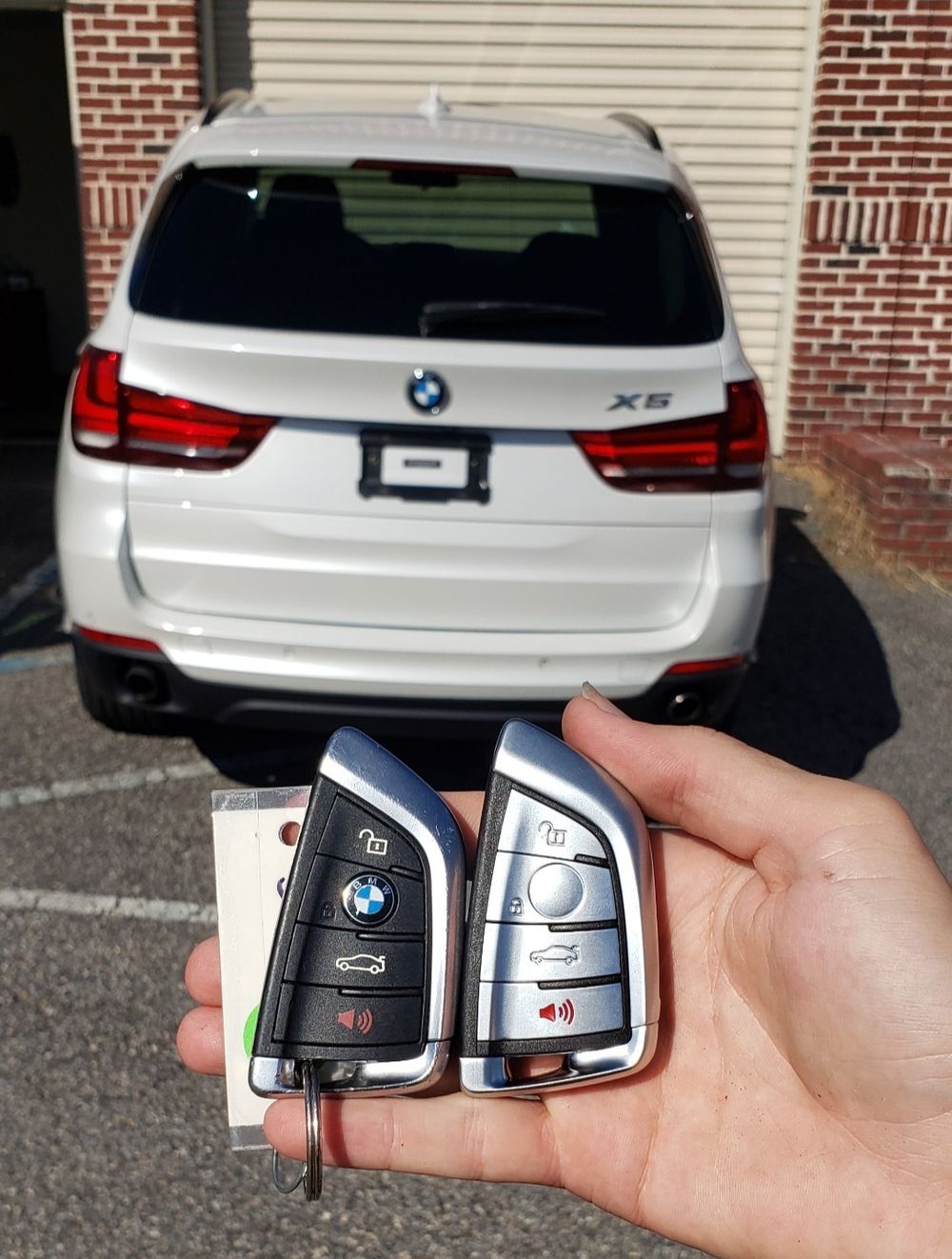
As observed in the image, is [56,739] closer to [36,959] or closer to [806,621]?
[36,959]

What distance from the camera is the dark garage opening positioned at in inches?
415

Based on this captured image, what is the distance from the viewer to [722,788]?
5.15 ft

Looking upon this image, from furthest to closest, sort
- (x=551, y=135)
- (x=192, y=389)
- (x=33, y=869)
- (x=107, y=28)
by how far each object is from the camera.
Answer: (x=107, y=28)
(x=551, y=135)
(x=33, y=869)
(x=192, y=389)

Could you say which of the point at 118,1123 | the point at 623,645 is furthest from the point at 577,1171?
the point at 623,645

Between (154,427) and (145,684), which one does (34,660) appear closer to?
(145,684)

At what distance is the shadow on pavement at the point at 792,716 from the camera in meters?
4.04

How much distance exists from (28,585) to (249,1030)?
4669mm

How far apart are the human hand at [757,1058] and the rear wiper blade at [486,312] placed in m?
1.64

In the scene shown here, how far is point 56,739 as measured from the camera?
4.16 meters

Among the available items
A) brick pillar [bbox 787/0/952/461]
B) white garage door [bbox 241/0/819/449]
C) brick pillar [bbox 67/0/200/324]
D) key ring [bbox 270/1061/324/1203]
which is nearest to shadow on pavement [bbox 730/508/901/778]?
brick pillar [bbox 787/0/952/461]

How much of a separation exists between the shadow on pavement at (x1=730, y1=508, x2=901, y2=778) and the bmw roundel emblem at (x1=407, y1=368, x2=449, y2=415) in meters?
1.63

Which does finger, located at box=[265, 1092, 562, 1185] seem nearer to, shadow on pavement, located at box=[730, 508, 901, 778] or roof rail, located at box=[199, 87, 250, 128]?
shadow on pavement, located at box=[730, 508, 901, 778]

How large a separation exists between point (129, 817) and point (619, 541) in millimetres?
1629

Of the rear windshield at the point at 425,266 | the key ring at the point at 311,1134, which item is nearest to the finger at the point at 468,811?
the key ring at the point at 311,1134
